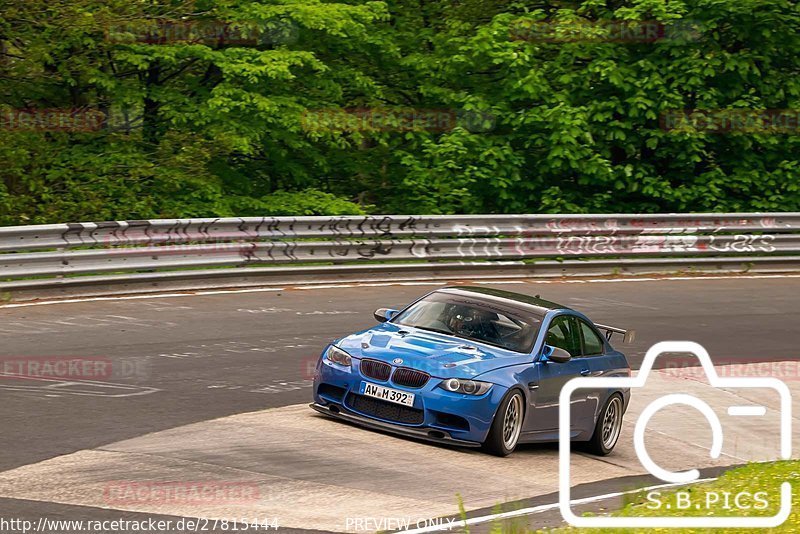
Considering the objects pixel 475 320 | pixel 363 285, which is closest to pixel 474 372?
pixel 475 320

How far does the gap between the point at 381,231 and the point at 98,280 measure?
5593 mm

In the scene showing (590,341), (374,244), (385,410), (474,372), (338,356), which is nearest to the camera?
(474,372)

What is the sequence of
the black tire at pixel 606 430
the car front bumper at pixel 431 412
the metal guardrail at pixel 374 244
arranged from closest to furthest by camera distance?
the car front bumper at pixel 431 412
the black tire at pixel 606 430
the metal guardrail at pixel 374 244

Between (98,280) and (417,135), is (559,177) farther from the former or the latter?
(98,280)

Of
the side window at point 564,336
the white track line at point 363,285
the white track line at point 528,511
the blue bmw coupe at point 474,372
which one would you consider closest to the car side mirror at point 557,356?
the blue bmw coupe at point 474,372

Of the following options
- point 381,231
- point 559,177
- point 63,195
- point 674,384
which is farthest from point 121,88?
point 674,384

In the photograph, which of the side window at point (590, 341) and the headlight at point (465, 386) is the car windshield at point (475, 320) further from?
the headlight at point (465, 386)

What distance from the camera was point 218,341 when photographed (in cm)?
1562

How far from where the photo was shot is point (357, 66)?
2681cm

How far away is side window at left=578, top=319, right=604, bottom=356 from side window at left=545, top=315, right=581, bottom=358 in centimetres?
14

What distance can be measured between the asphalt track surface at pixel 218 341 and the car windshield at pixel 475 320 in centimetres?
144

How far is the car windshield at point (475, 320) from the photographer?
472 inches

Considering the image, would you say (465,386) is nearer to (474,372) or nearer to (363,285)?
(474,372)

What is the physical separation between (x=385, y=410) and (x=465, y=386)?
0.76 metres
